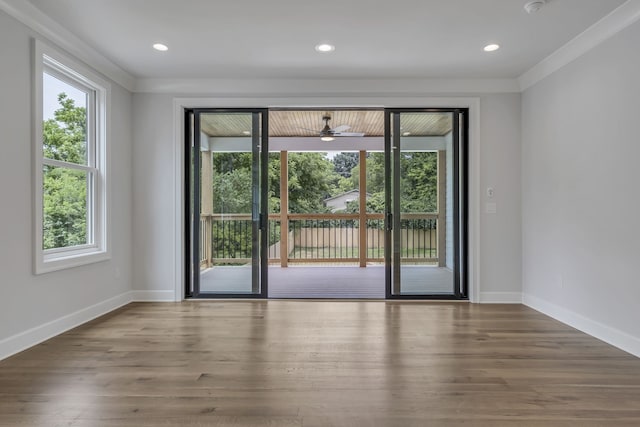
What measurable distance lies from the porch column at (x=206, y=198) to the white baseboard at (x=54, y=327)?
1.11 meters

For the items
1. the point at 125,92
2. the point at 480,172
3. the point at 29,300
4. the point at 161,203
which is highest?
the point at 125,92

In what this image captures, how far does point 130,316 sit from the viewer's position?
3.75m

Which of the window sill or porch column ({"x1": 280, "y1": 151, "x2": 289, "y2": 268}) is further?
porch column ({"x1": 280, "y1": 151, "x2": 289, "y2": 268})

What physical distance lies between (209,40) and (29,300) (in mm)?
2673

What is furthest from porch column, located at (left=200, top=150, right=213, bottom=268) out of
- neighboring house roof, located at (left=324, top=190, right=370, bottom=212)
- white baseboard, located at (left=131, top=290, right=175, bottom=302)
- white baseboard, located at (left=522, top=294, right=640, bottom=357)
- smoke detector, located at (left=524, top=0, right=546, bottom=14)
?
neighboring house roof, located at (left=324, top=190, right=370, bottom=212)

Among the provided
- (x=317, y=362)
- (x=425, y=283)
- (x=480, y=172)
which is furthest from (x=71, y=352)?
(x=480, y=172)

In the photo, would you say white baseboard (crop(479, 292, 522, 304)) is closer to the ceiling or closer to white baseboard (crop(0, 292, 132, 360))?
the ceiling

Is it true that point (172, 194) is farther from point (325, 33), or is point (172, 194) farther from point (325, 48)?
point (325, 33)

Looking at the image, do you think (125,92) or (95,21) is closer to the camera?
(95,21)

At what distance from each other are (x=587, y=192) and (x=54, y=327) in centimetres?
489

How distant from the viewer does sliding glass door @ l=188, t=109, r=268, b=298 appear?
14.7ft

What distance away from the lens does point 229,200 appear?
4500 mm

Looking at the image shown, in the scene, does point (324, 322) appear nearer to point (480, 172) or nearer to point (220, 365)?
point (220, 365)

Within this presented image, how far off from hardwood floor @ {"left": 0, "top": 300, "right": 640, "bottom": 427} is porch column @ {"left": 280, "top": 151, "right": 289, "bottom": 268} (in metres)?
3.87
